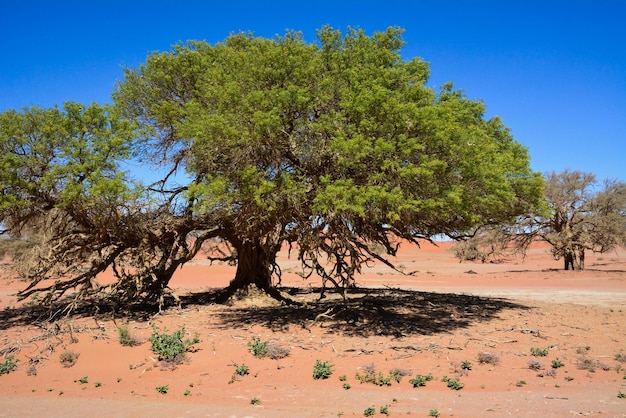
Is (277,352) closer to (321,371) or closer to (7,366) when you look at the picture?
(321,371)

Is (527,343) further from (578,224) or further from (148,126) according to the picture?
(578,224)

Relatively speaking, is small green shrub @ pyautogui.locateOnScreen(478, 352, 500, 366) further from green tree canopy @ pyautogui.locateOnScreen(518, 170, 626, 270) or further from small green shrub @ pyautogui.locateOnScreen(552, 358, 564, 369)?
green tree canopy @ pyautogui.locateOnScreen(518, 170, 626, 270)

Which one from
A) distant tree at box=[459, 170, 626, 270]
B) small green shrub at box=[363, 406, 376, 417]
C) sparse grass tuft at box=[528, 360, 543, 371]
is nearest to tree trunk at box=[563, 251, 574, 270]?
distant tree at box=[459, 170, 626, 270]

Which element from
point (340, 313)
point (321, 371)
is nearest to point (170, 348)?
point (321, 371)

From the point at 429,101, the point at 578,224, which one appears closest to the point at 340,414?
the point at 429,101

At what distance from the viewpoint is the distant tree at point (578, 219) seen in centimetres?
3344

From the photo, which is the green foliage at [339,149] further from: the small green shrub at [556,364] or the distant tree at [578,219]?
the distant tree at [578,219]

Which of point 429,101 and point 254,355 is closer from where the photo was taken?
point 254,355

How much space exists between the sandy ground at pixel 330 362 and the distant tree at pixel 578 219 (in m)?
18.6

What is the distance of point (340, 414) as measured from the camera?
23.7ft

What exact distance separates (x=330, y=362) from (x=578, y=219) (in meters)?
30.5

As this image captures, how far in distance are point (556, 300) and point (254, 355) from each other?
47.9 ft

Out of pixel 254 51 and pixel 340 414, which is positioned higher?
pixel 254 51

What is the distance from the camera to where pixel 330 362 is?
10039mm
